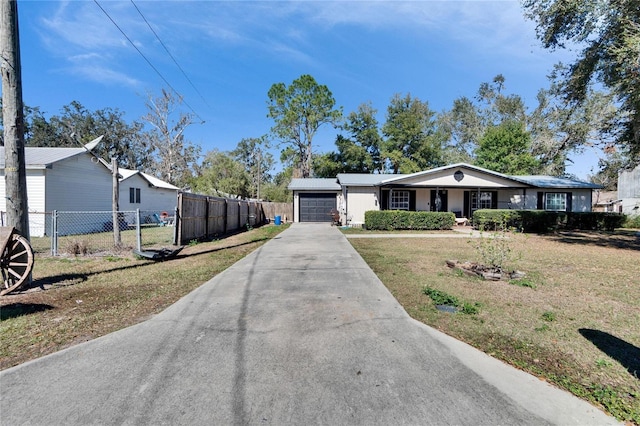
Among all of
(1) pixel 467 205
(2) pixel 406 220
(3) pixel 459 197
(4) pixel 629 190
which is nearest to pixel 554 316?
(2) pixel 406 220

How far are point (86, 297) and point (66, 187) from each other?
43.2 feet

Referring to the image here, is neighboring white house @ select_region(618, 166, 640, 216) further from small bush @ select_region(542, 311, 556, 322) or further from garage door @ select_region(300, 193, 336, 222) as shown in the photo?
small bush @ select_region(542, 311, 556, 322)

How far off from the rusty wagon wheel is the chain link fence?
2932 mm

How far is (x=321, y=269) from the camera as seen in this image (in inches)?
277

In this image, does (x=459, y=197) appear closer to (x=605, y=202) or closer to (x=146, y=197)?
(x=146, y=197)

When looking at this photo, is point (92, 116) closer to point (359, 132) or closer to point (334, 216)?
point (359, 132)

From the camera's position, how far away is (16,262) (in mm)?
5359

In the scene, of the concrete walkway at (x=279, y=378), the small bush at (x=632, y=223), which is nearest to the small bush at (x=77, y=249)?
the concrete walkway at (x=279, y=378)

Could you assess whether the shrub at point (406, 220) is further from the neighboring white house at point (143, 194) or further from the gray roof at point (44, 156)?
the gray roof at point (44, 156)

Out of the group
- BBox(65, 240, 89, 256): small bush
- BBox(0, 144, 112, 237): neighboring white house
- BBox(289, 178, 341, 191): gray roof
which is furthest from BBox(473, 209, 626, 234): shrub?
BBox(0, 144, 112, 237): neighboring white house

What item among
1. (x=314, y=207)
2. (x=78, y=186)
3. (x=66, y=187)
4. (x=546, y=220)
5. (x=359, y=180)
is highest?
(x=359, y=180)

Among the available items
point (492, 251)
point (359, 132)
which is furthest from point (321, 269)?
point (359, 132)

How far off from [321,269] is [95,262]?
577cm

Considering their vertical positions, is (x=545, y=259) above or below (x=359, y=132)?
below
